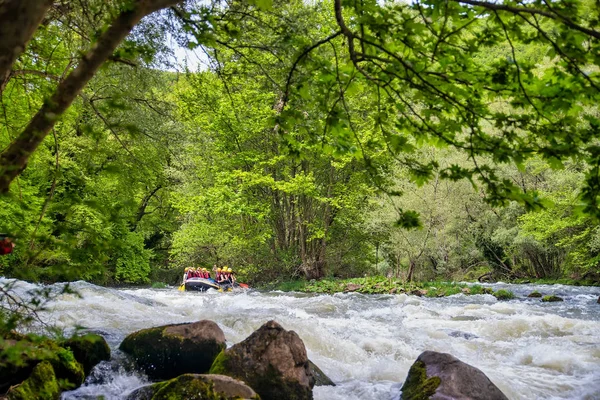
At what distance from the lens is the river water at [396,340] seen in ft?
19.6

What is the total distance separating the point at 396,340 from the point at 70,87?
770cm

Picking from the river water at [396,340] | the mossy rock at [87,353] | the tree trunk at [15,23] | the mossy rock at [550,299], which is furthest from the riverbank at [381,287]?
the tree trunk at [15,23]

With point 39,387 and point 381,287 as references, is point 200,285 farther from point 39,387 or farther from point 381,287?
point 39,387

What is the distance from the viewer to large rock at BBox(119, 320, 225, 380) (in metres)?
5.86

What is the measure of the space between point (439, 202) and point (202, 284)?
1246cm

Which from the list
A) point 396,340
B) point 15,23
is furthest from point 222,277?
point 15,23

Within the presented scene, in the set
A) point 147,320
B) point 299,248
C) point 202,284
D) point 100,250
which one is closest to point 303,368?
point 100,250

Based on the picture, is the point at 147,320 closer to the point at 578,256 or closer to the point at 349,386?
the point at 349,386

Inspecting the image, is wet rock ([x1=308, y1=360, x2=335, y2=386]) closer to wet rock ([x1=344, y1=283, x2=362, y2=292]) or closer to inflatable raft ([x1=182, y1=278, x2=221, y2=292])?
wet rock ([x1=344, y1=283, x2=362, y2=292])

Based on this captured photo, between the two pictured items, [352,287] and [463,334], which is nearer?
[463,334]

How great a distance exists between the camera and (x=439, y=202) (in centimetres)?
2466

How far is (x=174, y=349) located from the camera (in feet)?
19.4

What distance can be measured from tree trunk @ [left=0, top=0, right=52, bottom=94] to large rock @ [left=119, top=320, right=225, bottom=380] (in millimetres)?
4800

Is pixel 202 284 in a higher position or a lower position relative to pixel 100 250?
lower
